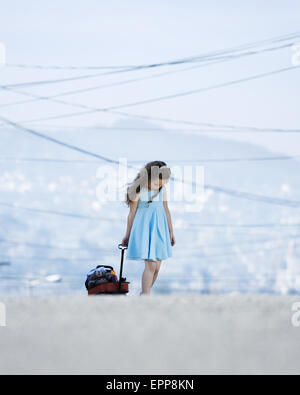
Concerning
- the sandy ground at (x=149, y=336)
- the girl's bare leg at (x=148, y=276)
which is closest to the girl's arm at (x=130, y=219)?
the girl's bare leg at (x=148, y=276)

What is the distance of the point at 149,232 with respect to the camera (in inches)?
291

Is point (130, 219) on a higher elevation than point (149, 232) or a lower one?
higher

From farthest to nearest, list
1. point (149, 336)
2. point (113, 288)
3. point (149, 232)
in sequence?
point (149, 232)
point (113, 288)
point (149, 336)

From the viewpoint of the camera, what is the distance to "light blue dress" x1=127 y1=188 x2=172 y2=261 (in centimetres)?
736

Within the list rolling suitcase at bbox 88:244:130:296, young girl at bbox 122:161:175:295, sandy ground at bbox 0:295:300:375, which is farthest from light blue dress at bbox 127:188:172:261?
sandy ground at bbox 0:295:300:375

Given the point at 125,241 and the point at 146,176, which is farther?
the point at 125,241

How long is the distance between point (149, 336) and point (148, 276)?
283 cm

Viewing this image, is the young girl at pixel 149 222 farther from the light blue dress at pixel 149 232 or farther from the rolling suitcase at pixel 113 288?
the rolling suitcase at pixel 113 288

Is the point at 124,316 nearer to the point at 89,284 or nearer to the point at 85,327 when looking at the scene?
the point at 85,327

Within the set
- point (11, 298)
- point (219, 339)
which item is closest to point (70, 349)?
point (219, 339)

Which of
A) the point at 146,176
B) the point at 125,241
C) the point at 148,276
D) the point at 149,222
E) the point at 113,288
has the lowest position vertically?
the point at 113,288

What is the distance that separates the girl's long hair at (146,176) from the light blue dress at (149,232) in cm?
7

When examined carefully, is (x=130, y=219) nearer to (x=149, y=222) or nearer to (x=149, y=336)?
(x=149, y=222)

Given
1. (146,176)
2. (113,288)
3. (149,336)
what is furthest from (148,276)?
(149,336)
